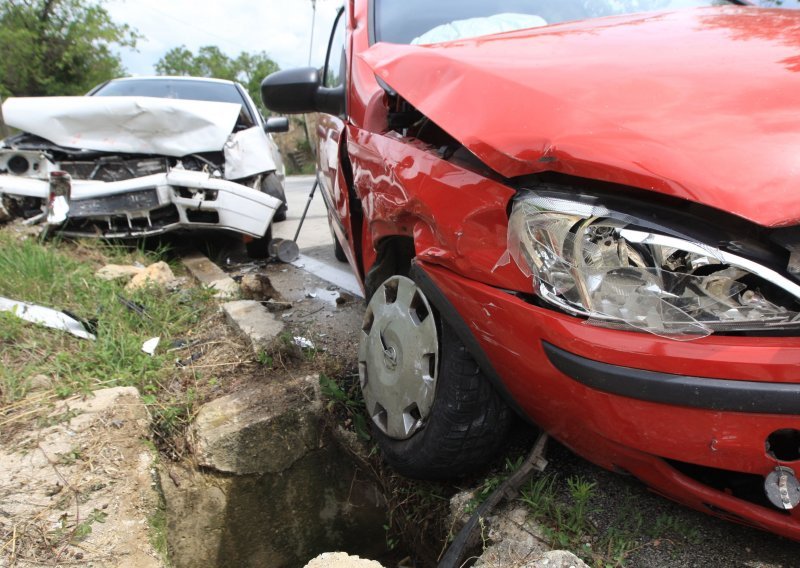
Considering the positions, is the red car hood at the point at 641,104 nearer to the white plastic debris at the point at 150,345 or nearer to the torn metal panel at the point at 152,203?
the white plastic debris at the point at 150,345

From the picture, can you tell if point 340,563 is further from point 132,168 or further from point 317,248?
point 317,248

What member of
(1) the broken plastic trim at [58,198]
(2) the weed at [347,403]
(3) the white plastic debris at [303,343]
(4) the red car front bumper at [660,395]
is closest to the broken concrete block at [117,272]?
(1) the broken plastic trim at [58,198]

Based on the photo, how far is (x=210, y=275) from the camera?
148 inches

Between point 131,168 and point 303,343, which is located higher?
point 131,168

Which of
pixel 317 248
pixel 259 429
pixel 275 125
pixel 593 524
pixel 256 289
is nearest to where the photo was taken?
pixel 593 524

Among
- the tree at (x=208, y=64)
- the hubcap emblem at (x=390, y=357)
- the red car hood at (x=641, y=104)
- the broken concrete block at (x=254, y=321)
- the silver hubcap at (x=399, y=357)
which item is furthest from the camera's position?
the tree at (x=208, y=64)

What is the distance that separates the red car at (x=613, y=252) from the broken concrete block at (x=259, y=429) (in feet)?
2.17

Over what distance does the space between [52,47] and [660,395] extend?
22928mm

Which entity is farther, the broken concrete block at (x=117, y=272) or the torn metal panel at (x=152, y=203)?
the torn metal panel at (x=152, y=203)

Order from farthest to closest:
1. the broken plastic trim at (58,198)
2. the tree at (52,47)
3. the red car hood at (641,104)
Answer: the tree at (52,47) → the broken plastic trim at (58,198) → the red car hood at (641,104)

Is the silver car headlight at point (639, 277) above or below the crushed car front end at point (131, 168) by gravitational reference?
above

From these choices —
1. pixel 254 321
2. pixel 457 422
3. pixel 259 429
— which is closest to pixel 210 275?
pixel 254 321

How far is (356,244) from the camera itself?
2.20m

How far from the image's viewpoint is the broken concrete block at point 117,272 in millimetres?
3287
